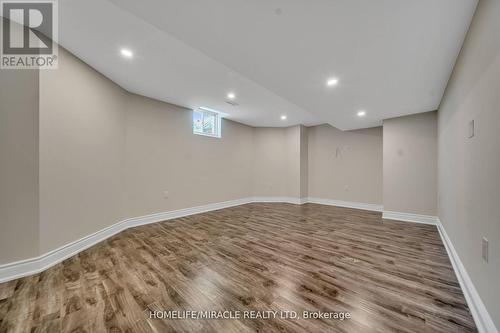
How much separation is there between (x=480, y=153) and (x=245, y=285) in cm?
229

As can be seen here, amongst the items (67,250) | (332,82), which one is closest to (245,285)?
(67,250)

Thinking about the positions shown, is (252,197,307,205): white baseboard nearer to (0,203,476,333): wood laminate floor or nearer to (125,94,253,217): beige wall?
(125,94,253,217): beige wall

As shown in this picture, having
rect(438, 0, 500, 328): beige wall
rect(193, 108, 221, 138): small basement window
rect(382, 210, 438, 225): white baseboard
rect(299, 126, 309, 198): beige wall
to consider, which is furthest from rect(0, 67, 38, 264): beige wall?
rect(382, 210, 438, 225): white baseboard

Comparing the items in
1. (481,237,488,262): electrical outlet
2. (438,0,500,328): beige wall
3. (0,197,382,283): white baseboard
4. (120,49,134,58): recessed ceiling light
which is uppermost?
(120,49,134,58): recessed ceiling light

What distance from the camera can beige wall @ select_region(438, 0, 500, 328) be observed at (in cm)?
116

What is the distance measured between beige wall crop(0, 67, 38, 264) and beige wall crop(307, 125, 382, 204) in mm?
6646

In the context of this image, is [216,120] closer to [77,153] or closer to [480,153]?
[77,153]

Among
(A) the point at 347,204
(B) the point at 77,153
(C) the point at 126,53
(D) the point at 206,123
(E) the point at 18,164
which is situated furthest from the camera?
(A) the point at 347,204

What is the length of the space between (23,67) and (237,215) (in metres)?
4.23

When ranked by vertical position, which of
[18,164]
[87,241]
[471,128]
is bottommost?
[87,241]

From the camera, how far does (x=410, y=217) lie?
166 inches

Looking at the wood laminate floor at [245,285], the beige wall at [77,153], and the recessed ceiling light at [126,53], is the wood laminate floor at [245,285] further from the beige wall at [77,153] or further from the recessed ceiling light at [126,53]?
the recessed ceiling light at [126,53]

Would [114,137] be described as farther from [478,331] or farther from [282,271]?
[478,331]

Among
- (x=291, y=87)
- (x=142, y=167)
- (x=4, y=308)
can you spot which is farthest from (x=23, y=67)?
(x=291, y=87)
